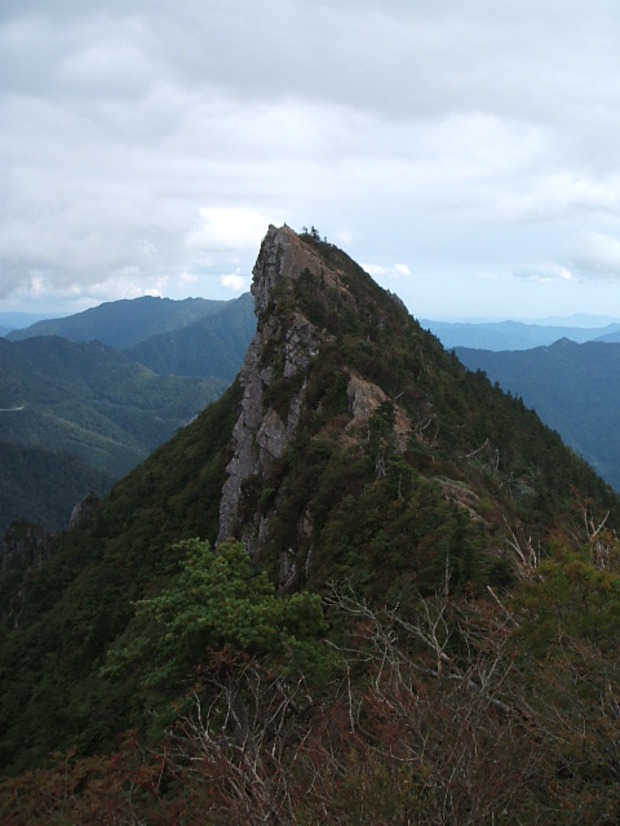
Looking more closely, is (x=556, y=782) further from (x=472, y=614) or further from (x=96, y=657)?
(x=96, y=657)

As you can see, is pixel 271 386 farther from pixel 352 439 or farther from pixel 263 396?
pixel 352 439

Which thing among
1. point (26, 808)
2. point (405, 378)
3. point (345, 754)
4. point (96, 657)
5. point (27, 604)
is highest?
point (405, 378)

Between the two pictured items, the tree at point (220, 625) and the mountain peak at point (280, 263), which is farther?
the mountain peak at point (280, 263)

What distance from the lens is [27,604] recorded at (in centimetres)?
5447

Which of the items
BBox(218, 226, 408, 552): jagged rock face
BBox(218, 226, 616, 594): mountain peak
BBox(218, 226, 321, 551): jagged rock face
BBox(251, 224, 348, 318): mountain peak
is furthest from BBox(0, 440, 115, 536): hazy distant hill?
BBox(218, 226, 616, 594): mountain peak

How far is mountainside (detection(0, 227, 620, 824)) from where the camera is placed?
7.54m

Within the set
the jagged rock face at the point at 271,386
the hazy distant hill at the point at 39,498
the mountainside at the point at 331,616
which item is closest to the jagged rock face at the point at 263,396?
the jagged rock face at the point at 271,386

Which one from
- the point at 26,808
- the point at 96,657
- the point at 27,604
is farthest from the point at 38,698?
the point at 26,808

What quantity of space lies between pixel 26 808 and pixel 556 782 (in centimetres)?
1058

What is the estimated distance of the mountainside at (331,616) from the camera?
24.7 ft

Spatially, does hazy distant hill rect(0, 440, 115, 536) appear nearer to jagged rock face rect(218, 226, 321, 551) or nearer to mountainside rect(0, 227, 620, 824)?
mountainside rect(0, 227, 620, 824)

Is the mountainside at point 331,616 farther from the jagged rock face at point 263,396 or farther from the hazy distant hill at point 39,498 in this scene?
the hazy distant hill at point 39,498

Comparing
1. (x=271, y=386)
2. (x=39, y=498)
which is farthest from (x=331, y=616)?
(x=39, y=498)

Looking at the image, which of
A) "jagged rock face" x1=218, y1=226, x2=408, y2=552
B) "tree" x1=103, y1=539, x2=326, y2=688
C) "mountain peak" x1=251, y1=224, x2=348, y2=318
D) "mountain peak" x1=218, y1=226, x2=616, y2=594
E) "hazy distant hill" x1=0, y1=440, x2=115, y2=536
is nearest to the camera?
"tree" x1=103, y1=539, x2=326, y2=688
